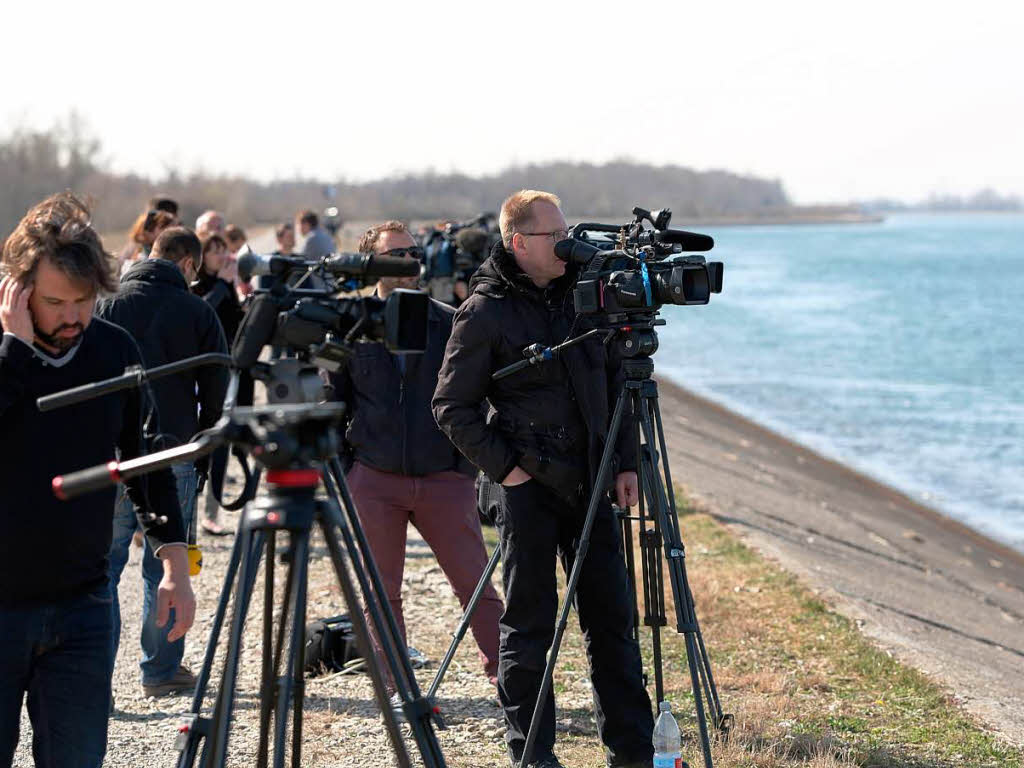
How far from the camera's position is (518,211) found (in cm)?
444

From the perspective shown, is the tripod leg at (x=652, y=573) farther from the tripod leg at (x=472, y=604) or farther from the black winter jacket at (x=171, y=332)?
the black winter jacket at (x=171, y=332)

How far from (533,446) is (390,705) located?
5.78ft

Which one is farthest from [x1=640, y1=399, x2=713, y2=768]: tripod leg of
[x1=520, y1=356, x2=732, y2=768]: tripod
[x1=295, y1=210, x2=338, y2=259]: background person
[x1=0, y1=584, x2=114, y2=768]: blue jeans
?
[x1=295, y1=210, x2=338, y2=259]: background person

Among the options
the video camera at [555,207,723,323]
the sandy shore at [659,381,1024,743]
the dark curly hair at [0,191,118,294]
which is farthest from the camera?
the sandy shore at [659,381,1024,743]

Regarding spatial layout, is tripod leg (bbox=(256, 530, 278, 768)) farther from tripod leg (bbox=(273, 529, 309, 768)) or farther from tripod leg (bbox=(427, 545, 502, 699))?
tripod leg (bbox=(427, 545, 502, 699))

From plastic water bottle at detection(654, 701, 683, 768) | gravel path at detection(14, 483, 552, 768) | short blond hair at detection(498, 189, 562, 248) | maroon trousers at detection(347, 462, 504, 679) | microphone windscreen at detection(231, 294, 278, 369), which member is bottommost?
gravel path at detection(14, 483, 552, 768)

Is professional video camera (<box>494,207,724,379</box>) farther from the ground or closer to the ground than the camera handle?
farther from the ground

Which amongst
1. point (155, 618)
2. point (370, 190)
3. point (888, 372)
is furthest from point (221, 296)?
point (370, 190)

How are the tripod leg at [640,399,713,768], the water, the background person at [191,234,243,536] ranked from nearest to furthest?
the tripod leg at [640,399,713,768]
the background person at [191,234,243,536]
the water

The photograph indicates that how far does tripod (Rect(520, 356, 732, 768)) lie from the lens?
14.0 ft

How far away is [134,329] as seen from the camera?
17.7 ft

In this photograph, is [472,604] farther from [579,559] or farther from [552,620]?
[579,559]

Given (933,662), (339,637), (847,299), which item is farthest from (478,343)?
(847,299)

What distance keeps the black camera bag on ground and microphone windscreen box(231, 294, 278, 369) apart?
3.25 meters
